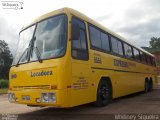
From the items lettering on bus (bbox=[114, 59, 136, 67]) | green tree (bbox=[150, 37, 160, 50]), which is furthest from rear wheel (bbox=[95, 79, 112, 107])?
green tree (bbox=[150, 37, 160, 50])

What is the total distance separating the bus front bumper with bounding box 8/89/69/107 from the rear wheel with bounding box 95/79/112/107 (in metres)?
2.64

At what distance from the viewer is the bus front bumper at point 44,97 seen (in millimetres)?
8039

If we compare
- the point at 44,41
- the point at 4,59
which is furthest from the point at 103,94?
the point at 4,59

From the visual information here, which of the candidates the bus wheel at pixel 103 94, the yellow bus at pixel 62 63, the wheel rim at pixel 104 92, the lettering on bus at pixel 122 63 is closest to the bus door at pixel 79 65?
the yellow bus at pixel 62 63

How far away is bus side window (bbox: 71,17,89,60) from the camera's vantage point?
351 inches

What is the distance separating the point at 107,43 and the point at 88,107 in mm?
2810

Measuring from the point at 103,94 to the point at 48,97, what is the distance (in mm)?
3284

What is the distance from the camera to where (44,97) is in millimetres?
8273

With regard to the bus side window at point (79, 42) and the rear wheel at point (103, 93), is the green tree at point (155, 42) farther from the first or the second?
the bus side window at point (79, 42)

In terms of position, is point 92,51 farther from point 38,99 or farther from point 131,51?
point 131,51

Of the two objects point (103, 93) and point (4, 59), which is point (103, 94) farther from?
point (4, 59)

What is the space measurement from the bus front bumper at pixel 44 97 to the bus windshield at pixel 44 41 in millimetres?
1062

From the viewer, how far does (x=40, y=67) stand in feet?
28.7

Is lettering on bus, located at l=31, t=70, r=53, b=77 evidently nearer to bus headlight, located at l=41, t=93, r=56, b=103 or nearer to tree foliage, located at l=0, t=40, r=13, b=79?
bus headlight, located at l=41, t=93, r=56, b=103
